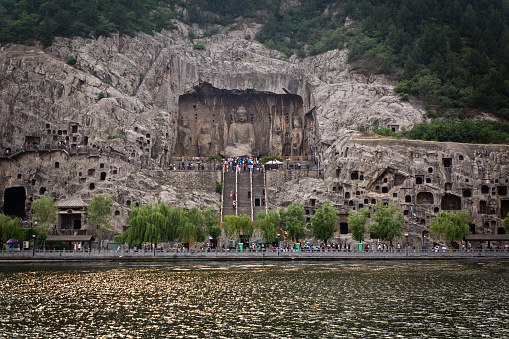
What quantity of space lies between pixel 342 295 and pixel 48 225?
4728 cm

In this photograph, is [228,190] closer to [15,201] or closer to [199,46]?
[15,201]

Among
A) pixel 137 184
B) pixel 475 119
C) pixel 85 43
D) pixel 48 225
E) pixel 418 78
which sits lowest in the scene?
pixel 48 225

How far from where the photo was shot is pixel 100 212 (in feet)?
245

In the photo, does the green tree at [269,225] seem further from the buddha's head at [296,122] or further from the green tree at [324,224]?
the buddha's head at [296,122]

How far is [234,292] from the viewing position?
140ft

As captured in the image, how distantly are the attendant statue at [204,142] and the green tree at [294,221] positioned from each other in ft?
132

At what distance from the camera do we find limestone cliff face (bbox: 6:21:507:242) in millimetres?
82688

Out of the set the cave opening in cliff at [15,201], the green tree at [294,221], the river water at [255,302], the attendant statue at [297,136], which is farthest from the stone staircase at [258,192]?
the cave opening in cliff at [15,201]

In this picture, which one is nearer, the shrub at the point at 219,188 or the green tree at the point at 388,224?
the green tree at the point at 388,224

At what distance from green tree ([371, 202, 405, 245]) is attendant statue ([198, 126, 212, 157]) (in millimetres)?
46199

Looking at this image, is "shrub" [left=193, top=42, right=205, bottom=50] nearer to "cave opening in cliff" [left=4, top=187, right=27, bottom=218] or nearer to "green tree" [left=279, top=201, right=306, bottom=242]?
"cave opening in cliff" [left=4, top=187, right=27, bottom=218]

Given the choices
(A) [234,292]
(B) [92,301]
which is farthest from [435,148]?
(B) [92,301]

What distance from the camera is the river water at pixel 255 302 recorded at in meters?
30.5

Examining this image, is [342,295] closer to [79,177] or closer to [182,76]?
[79,177]
